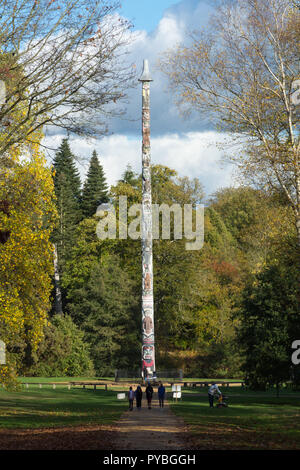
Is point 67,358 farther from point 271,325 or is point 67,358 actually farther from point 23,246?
point 23,246

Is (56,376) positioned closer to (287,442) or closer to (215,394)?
(215,394)

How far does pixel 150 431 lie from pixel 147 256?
22165mm

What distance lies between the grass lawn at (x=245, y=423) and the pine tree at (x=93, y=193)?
51.3 meters

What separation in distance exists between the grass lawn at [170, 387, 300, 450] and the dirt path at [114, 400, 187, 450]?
0.44 meters

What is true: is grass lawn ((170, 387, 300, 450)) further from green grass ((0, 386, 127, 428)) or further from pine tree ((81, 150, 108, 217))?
pine tree ((81, 150, 108, 217))

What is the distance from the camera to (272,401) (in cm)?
3425

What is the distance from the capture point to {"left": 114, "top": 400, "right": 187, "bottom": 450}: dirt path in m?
16.2

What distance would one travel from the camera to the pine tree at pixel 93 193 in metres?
85.1

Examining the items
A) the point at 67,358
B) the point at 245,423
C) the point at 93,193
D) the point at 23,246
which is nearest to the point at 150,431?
the point at 245,423

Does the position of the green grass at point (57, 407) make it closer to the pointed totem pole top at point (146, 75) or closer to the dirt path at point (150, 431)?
the dirt path at point (150, 431)

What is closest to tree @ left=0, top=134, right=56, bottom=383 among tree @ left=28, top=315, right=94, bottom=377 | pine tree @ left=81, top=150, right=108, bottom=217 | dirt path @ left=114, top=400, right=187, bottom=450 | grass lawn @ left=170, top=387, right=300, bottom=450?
dirt path @ left=114, top=400, right=187, bottom=450
